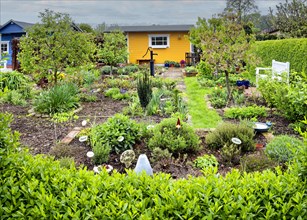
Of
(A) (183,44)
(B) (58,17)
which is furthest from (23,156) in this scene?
(A) (183,44)

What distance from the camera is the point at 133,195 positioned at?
214cm

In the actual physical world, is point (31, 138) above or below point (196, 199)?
below

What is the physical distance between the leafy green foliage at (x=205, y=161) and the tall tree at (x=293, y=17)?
15187 millimetres

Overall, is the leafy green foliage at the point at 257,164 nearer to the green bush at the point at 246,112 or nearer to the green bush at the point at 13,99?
the green bush at the point at 246,112

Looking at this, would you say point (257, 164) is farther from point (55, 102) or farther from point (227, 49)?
point (55, 102)

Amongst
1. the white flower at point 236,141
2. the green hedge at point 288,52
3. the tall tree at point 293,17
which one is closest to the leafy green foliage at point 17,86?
the white flower at point 236,141

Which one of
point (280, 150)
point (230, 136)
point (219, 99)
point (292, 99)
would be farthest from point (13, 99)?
point (280, 150)

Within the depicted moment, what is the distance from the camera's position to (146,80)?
7.71m

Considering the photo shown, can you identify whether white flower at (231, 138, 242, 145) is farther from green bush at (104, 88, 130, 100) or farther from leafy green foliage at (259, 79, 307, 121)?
green bush at (104, 88, 130, 100)

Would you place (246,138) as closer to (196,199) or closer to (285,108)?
(285,108)

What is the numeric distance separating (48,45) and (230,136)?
597cm

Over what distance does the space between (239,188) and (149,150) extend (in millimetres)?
2608

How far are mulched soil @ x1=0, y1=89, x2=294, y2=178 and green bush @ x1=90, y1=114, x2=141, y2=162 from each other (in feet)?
0.47

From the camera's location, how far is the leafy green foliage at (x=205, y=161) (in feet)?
13.5
